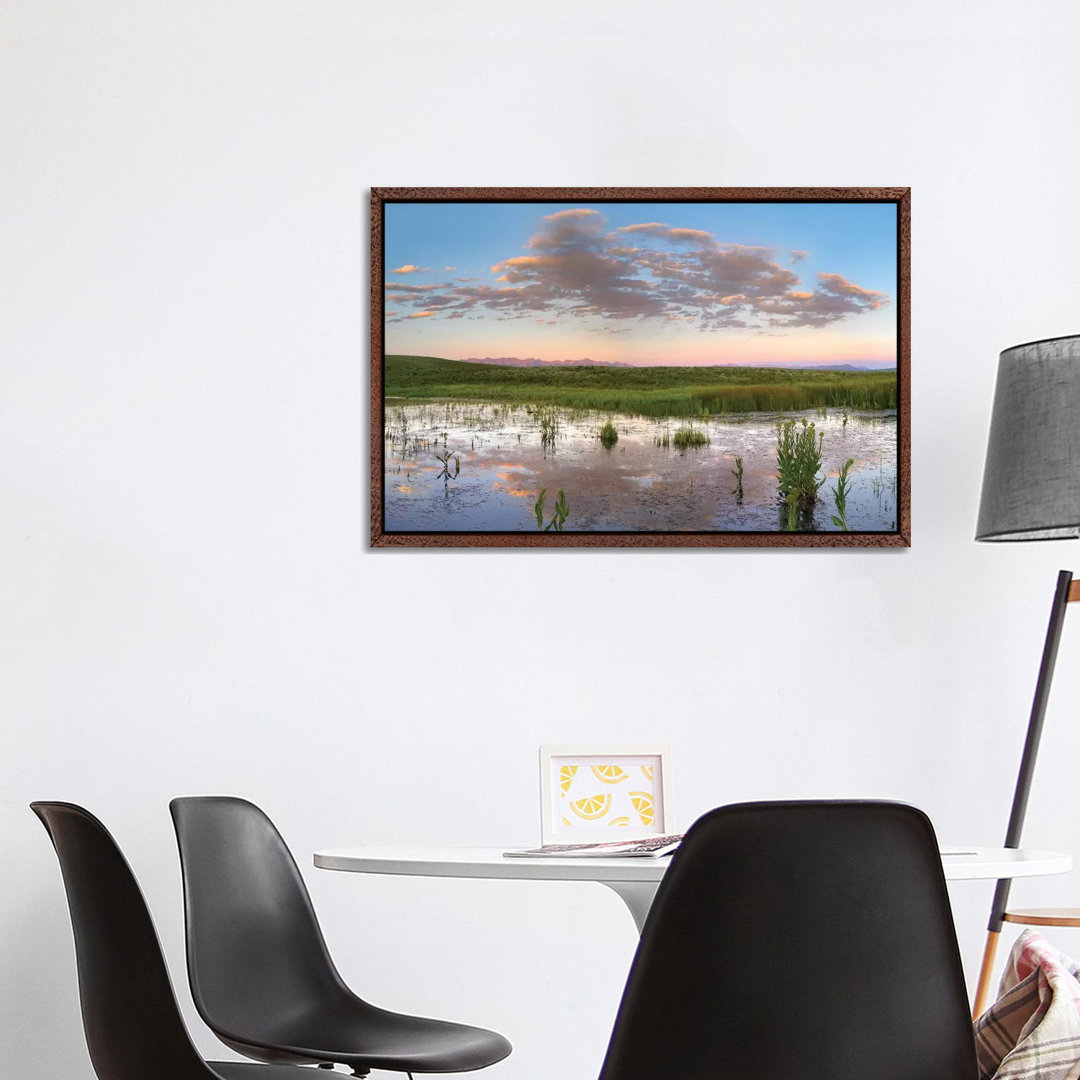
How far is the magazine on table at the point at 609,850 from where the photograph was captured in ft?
5.50

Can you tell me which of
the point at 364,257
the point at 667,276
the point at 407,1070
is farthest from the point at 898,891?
the point at 364,257

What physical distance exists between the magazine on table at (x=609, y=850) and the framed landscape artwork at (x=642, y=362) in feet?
3.40

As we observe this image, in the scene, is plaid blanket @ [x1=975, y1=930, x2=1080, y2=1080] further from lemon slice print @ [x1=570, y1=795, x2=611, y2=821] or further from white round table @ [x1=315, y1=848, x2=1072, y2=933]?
lemon slice print @ [x1=570, y1=795, x2=611, y2=821]

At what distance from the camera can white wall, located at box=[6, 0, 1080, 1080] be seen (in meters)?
2.74

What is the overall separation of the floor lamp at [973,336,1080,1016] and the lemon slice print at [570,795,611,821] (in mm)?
885

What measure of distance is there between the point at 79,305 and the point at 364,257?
25.8 inches

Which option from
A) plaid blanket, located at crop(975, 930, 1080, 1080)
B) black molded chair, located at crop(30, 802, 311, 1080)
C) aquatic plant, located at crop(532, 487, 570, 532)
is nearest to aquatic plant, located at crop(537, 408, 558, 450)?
aquatic plant, located at crop(532, 487, 570, 532)

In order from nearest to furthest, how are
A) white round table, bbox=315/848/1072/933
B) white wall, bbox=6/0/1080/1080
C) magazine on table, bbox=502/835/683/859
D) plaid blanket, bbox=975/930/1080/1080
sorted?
plaid blanket, bbox=975/930/1080/1080, white round table, bbox=315/848/1072/933, magazine on table, bbox=502/835/683/859, white wall, bbox=6/0/1080/1080

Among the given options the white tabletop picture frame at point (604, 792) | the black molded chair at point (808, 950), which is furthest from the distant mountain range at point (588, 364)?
the black molded chair at point (808, 950)

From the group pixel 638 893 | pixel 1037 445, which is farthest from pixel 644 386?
pixel 638 893

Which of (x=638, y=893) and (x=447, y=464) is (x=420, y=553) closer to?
(x=447, y=464)

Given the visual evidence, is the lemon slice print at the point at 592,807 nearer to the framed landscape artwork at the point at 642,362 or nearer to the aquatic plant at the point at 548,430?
the framed landscape artwork at the point at 642,362

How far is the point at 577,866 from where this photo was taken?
1590 mm

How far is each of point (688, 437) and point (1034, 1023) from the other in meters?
1.63
